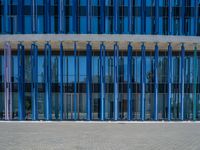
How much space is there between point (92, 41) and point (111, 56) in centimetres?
356

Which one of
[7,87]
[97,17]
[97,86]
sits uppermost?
[97,17]

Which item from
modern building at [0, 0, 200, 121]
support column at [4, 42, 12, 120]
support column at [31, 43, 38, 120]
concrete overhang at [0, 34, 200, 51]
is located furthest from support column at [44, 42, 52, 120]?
support column at [4, 42, 12, 120]

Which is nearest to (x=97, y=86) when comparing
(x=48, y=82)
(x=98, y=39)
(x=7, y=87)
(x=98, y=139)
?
(x=48, y=82)

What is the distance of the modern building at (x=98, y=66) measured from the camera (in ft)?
66.4

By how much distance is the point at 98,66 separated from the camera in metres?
23.2

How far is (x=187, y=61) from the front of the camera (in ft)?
77.7

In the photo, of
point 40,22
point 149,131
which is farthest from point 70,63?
point 149,131

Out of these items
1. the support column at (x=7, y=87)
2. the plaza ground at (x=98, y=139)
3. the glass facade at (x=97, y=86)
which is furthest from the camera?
the glass facade at (x=97, y=86)

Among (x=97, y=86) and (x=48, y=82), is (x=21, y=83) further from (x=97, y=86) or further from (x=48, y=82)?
(x=97, y=86)

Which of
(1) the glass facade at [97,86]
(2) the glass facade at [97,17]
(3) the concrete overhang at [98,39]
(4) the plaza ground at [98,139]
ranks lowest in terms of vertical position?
(4) the plaza ground at [98,139]

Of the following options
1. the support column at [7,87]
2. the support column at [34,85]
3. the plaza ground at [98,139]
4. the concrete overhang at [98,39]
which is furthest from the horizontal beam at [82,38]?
the plaza ground at [98,139]

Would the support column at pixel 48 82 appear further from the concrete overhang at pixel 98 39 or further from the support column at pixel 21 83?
the support column at pixel 21 83

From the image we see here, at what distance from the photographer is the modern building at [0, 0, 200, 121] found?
20.2 m

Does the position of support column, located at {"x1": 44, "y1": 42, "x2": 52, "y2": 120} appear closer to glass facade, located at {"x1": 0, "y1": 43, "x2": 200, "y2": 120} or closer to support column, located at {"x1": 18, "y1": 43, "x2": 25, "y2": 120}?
glass facade, located at {"x1": 0, "y1": 43, "x2": 200, "y2": 120}
